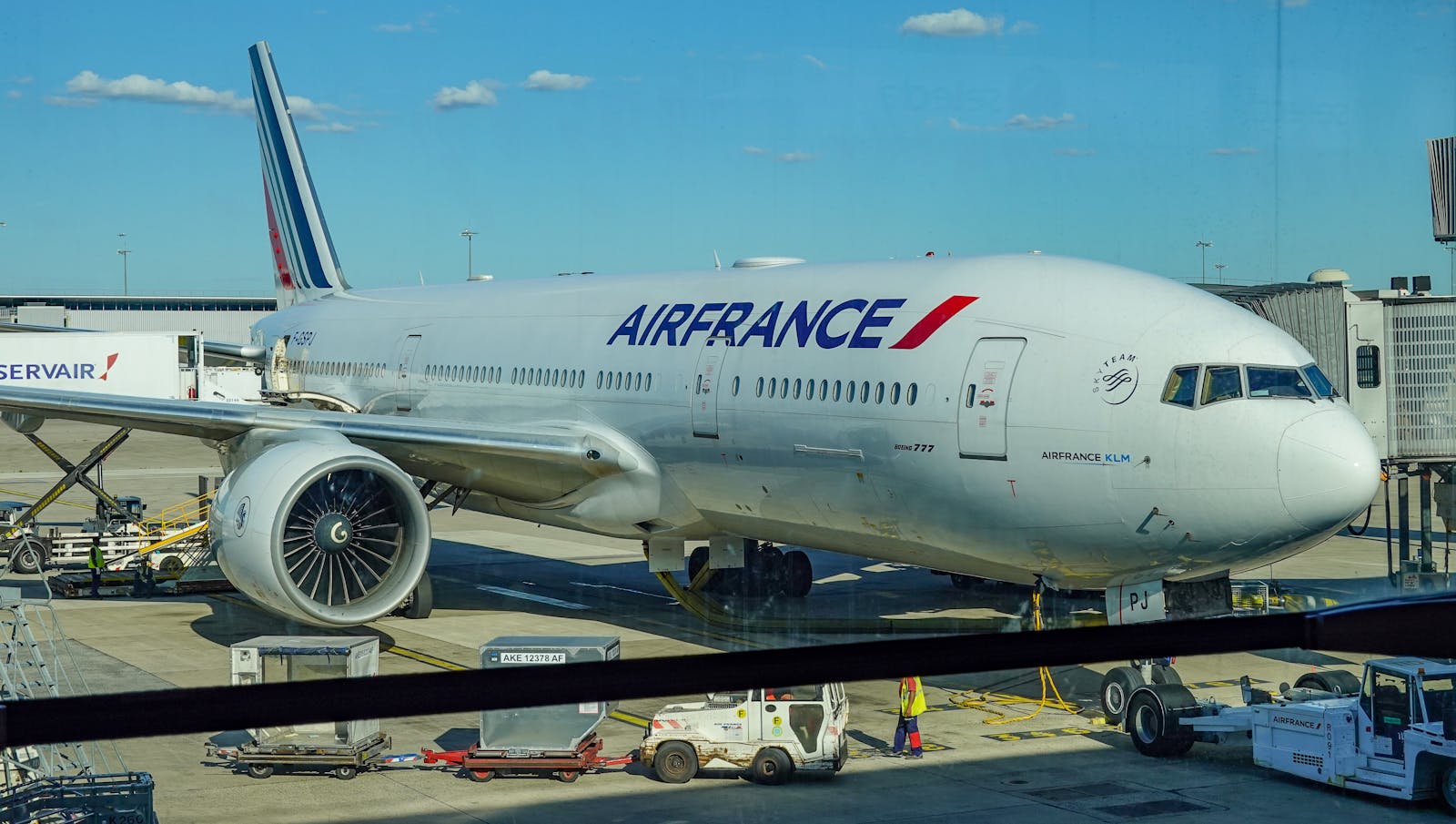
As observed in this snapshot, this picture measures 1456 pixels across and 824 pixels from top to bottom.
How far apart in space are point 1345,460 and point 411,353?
503 inches

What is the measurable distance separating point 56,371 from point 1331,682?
1635cm

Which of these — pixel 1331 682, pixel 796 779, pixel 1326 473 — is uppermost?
pixel 1326 473

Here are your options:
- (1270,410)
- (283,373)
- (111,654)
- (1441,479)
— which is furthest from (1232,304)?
(283,373)

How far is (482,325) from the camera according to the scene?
670 inches

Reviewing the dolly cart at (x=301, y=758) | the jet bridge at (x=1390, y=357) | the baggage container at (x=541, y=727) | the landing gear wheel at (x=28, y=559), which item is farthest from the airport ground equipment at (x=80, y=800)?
the landing gear wheel at (x=28, y=559)

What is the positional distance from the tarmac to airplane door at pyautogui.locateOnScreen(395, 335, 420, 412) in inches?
103

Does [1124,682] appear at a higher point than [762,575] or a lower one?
lower

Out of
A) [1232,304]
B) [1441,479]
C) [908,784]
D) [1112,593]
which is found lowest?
[908,784]

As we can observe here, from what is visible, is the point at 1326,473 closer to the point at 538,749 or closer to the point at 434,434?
the point at 538,749

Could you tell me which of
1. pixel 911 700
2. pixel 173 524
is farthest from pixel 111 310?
pixel 173 524

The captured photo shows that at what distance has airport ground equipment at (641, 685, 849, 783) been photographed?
8.74m

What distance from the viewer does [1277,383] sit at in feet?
29.8

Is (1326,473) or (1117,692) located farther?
(1117,692)

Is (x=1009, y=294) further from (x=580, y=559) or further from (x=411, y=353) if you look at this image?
(x=580, y=559)
